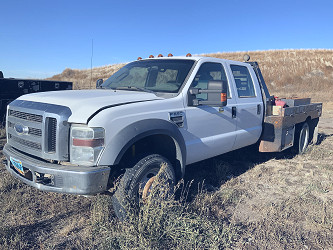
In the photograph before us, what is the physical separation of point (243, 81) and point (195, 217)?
2.56 m

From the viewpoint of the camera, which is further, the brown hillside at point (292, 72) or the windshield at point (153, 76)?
the brown hillside at point (292, 72)

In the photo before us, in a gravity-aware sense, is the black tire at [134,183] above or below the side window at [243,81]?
below

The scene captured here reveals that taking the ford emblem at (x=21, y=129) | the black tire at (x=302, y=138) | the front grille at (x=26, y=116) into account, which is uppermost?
the front grille at (x=26, y=116)

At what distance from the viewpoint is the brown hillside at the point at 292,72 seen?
29.3 m

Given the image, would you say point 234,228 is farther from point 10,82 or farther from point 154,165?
point 10,82

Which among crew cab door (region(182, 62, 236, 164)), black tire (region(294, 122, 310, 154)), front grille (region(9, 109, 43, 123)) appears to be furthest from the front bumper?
black tire (region(294, 122, 310, 154))

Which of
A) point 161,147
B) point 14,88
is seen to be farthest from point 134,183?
point 14,88

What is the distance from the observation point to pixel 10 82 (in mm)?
7164

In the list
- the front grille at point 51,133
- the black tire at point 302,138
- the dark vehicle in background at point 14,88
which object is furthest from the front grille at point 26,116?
the black tire at point 302,138

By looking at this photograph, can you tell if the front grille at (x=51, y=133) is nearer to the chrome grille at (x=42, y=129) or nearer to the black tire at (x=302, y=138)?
the chrome grille at (x=42, y=129)

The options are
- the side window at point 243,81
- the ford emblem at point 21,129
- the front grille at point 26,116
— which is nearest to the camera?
the front grille at point 26,116

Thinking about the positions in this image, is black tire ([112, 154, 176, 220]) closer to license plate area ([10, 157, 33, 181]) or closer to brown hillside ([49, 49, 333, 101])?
license plate area ([10, 157, 33, 181])

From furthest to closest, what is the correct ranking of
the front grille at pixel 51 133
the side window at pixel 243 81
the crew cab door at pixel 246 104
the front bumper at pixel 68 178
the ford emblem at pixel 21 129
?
the side window at pixel 243 81 → the crew cab door at pixel 246 104 → the ford emblem at pixel 21 129 → the front grille at pixel 51 133 → the front bumper at pixel 68 178

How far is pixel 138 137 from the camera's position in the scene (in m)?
3.00
